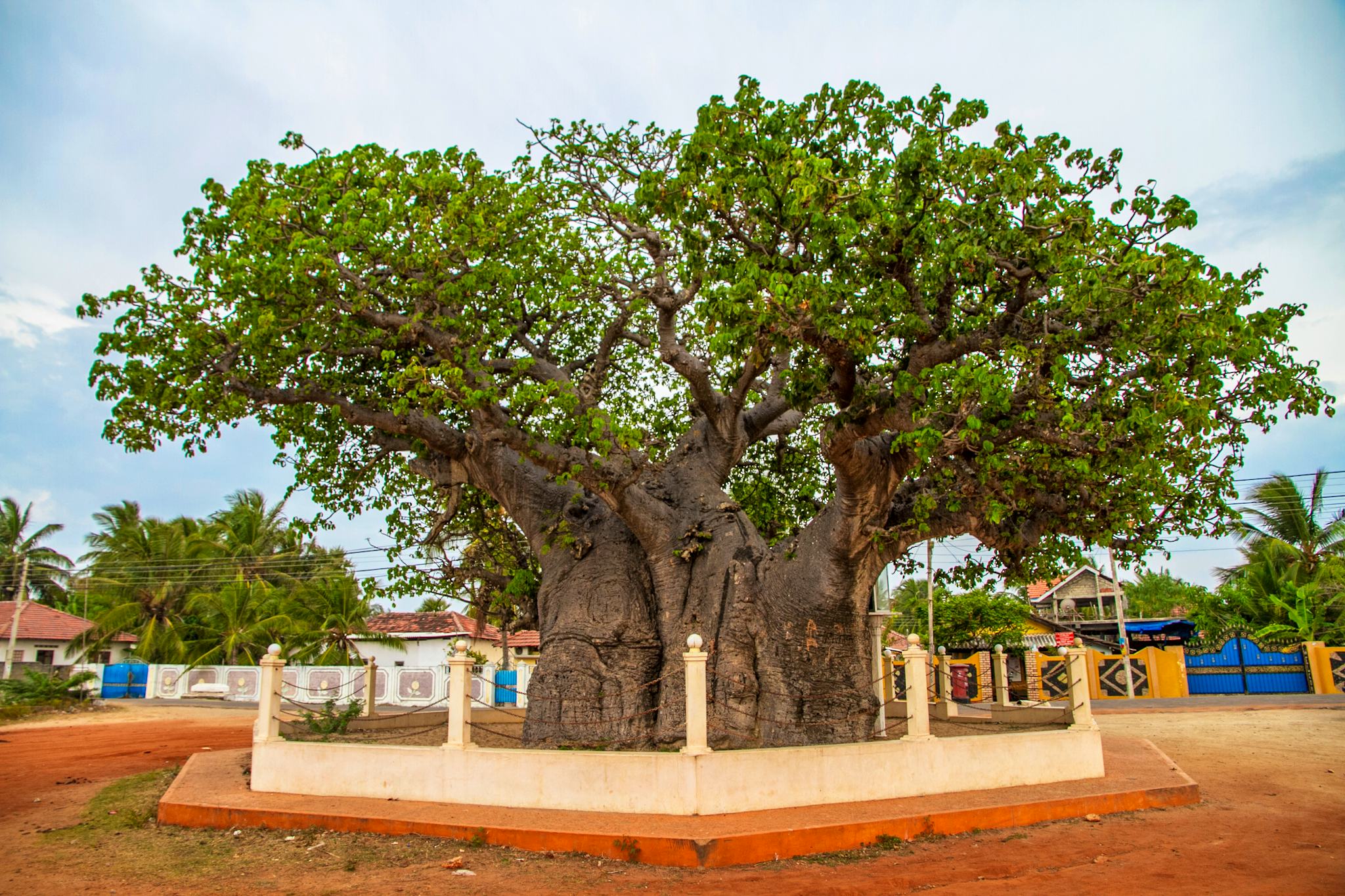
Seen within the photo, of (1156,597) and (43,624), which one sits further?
(1156,597)

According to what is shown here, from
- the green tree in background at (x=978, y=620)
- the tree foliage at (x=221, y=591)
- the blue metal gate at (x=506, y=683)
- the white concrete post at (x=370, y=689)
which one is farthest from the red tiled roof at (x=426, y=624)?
the white concrete post at (x=370, y=689)

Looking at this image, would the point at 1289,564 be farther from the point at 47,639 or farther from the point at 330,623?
the point at 47,639

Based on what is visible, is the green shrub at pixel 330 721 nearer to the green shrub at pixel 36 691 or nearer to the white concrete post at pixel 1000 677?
the white concrete post at pixel 1000 677

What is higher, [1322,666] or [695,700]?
[695,700]

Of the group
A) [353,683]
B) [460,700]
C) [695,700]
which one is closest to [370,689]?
[460,700]

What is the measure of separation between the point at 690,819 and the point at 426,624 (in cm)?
2799

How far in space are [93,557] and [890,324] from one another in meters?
34.8

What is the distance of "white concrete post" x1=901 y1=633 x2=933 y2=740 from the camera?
7777mm

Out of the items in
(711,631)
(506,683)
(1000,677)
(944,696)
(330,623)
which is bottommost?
(506,683)

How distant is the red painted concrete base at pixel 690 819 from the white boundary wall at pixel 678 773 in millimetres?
122

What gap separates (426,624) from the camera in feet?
108

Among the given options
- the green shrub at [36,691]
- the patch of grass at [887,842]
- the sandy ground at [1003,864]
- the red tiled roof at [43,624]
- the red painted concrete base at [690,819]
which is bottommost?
the sandy ground at [1003,864]

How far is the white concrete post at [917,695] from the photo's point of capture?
7777 mm

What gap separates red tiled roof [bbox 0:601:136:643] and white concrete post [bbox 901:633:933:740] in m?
32.0
